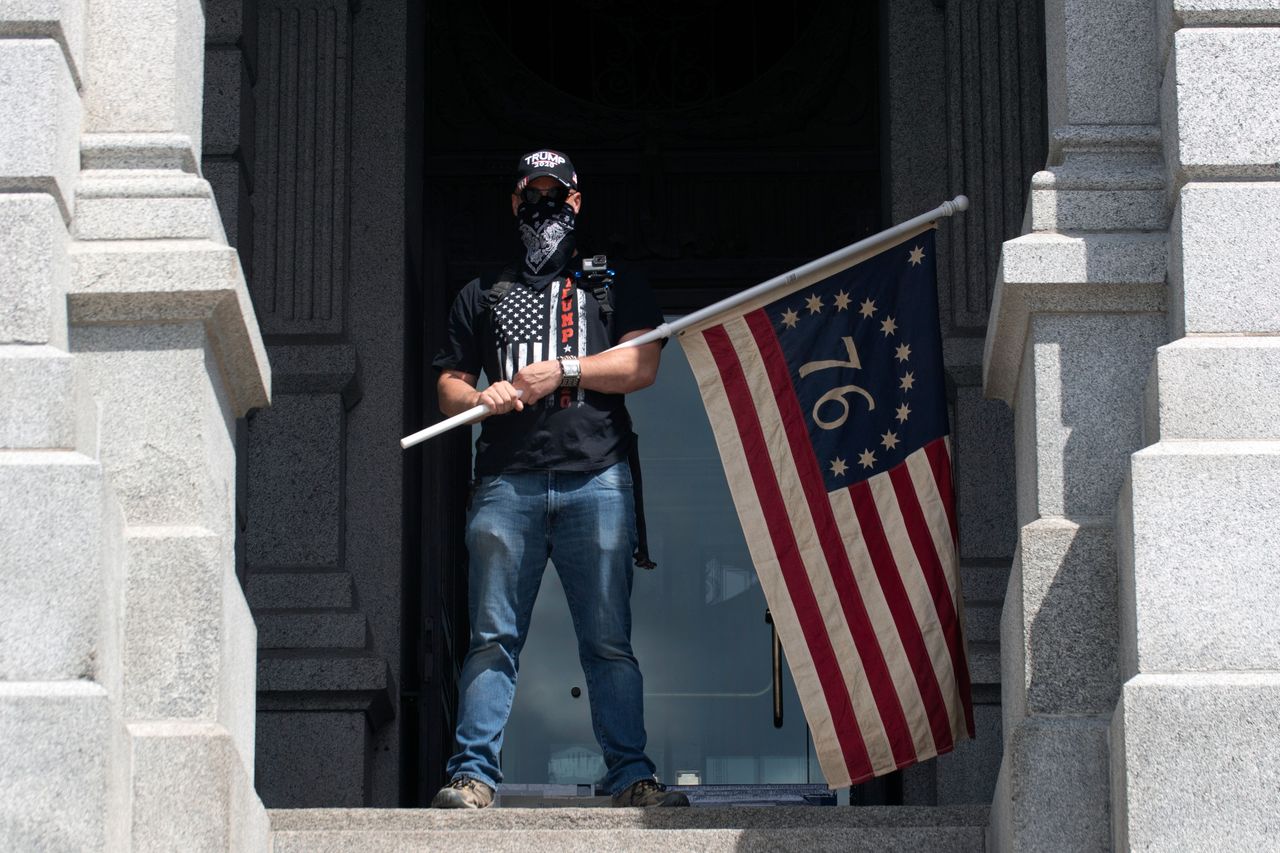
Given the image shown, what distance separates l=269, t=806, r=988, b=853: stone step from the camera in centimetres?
841

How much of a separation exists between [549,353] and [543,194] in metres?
0.67

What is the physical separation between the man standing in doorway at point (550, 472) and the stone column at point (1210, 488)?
2135 mm

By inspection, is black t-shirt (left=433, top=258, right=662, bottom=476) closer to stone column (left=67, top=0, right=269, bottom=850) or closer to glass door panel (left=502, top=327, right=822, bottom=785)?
stone column (left=67, top=0, right=269, bottom=850)

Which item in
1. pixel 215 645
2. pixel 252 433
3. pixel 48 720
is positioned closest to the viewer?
Answer: pixel 48 720

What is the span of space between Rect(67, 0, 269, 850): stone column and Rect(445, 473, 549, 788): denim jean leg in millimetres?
990

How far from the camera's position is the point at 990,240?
476 inches

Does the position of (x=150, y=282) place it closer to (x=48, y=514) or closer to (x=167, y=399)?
(x=167, y=399)

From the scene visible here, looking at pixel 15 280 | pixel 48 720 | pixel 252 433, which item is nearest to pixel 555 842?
pixel 48 720

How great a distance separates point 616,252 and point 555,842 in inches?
215

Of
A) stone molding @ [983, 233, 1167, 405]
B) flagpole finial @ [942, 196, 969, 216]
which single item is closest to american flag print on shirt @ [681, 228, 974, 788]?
flagpole finial @ [942, 196, 969, 216]

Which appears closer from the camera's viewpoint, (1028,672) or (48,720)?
(48,720)

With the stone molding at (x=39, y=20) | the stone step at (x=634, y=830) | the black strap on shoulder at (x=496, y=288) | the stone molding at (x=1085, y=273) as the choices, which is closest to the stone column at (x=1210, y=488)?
the stone molding at (x=1085, y=273)

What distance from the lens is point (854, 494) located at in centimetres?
979

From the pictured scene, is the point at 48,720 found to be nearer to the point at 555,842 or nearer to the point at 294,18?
the point at 555,842
